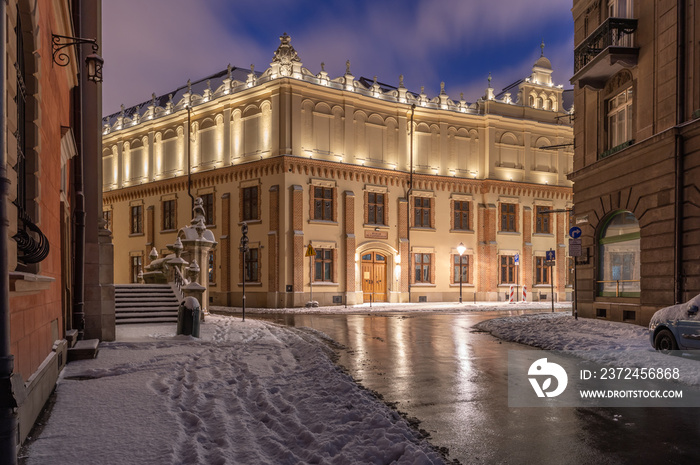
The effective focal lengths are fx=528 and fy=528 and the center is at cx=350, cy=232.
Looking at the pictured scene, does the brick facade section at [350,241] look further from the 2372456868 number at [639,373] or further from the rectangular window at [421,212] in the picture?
the 2372456868 number at [639,373]

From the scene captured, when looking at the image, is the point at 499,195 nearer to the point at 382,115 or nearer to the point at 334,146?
the point at 382,115

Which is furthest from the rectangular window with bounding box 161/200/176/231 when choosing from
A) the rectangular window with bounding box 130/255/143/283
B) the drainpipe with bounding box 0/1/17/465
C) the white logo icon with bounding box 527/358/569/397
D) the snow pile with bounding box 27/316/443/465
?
the drainpipe with bounding box 0/1/17/465

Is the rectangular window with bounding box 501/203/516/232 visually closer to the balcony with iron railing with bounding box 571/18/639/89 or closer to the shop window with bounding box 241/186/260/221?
the shop window with bounding box 241/186/260/221

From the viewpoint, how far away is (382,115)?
117 ft

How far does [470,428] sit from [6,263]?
16.2 feet

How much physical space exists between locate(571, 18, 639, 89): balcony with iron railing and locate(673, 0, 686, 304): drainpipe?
6.44 feet

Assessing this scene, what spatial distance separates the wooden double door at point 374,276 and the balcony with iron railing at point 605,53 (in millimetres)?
18075

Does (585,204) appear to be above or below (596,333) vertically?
above

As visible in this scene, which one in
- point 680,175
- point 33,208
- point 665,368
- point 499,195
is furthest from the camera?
point 499,195

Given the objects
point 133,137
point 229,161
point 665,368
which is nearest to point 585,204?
point 665,368

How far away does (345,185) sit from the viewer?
1329 inches

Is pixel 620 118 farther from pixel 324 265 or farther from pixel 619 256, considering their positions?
pixel 324 265

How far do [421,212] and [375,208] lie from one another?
370cm

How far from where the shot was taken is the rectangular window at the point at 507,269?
38719 mm
